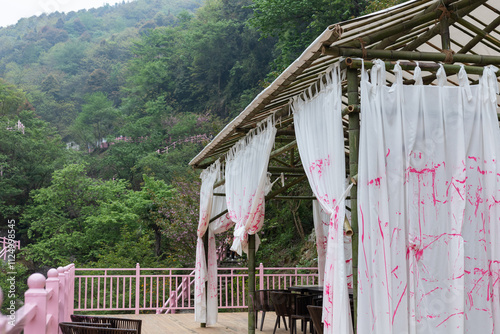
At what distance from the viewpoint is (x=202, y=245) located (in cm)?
918

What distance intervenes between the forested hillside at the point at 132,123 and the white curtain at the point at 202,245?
494 cm

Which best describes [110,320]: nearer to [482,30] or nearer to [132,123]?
[482,30]

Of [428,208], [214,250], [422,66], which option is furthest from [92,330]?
[214,250]

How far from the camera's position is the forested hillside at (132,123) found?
17.3 metres

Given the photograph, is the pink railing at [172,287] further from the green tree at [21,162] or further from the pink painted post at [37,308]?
the green tree at [21,162]

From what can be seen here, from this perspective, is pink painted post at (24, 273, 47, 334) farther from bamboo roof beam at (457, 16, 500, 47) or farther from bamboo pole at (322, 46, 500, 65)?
bamboo roof beam at (457, 16, 500, 47)

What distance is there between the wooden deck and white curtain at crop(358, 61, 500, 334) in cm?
469

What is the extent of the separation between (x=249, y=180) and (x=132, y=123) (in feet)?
85.7

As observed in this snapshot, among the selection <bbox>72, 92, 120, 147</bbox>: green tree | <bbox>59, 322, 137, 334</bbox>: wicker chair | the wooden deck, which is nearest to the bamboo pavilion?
<bbox>59, 322, 137, 334</bbox>: wicker chair

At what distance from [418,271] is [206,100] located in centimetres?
2986

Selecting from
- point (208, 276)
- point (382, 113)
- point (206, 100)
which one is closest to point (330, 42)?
point (382, 113)

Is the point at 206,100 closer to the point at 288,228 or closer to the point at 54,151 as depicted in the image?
the point at 54,151

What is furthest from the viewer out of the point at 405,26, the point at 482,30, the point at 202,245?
the point at 202,245

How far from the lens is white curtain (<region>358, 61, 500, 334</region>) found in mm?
3752
